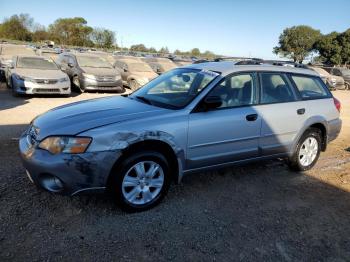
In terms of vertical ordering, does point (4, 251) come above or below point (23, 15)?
below

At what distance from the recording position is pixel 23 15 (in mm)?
85875

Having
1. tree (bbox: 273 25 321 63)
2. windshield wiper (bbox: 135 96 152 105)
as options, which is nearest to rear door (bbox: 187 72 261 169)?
windshield wiper (bbox: 135 96 152 105)

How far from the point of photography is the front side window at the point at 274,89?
477 centimetres

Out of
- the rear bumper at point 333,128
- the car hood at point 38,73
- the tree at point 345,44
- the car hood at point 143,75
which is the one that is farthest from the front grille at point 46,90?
the tree at point 345,44

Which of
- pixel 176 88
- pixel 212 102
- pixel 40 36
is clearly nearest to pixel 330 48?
pixel 176 88

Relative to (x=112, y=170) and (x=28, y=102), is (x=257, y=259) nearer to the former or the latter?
(x=112, y=170)

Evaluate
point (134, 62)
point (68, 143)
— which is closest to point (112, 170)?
point (68, 143)

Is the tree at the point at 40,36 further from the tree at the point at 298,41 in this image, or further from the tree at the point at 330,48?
the tree at the point at 330,48

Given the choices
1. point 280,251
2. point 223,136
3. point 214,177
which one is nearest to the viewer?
point 280,251

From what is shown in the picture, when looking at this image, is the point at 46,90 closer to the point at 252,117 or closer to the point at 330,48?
the point at 252,117

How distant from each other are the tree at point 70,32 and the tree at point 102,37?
1.83 metres

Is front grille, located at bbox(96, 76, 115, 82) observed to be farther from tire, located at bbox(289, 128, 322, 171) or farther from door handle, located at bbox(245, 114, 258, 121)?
door handle, located at bbox(245, 114, 258, 121)

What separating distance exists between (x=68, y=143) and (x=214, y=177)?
92.4 inches

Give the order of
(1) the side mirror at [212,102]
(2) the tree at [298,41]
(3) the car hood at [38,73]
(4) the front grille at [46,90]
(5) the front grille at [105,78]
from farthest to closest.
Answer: (2) the tree at [298,41] < (5) the front grille at [105,78] < (3) the car hood at [38,73] < (4) the front grille at [46,90] < (1) the side mirror at [212,102]
